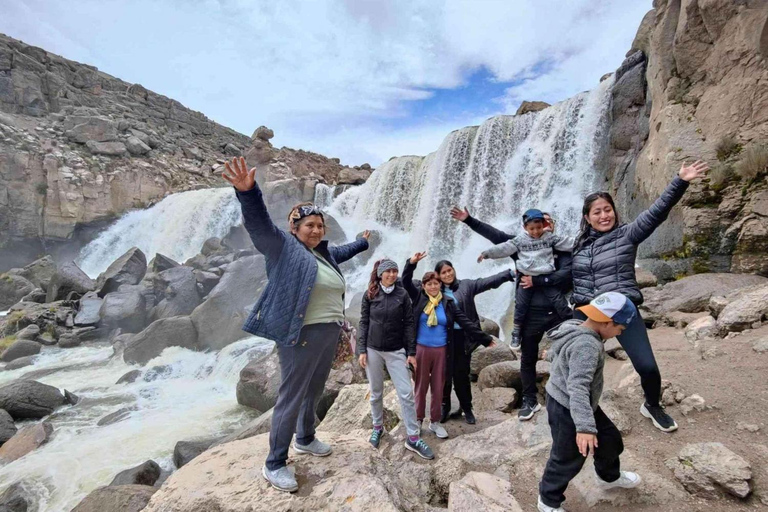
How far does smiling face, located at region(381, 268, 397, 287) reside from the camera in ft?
12.3

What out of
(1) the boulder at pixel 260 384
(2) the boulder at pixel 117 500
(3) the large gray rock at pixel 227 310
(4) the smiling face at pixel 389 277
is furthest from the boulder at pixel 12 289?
(4) the smiling face at pixel 389 277

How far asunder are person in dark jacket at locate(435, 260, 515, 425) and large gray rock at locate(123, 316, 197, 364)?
379 inches

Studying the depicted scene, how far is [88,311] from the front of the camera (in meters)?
14.1

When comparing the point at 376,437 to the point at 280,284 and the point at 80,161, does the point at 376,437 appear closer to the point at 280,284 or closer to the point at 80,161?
the point at 280,284

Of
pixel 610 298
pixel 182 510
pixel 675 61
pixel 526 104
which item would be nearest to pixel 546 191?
pixel 675 61

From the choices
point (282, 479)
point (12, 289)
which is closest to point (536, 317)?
point (282, 479)

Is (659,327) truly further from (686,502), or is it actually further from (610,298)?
(610,298)

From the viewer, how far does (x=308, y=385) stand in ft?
8.27

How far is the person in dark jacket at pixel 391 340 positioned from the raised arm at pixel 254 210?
1.48 metres

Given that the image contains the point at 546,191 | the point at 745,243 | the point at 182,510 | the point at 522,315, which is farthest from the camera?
the point at 546,191

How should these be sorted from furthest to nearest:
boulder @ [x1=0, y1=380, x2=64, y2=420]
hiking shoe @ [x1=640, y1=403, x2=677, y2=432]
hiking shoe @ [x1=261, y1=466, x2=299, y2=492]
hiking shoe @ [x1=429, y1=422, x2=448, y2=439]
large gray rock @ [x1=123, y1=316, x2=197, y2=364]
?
1. large gray rock @ [x1=123, y1=316, x2=197, y2=364]
2. boulder @ [x1=0, y1=380, x2=64, y2=420]
3. hiking shoe @ [x1=429, y1=422, x2=448, y2=439]
4. hiking shoe @ [x1=640, y1=403, x2=677, y2=432]
5. hiking shoe @ [x1=261, y1=466, x2=299, y2=492]

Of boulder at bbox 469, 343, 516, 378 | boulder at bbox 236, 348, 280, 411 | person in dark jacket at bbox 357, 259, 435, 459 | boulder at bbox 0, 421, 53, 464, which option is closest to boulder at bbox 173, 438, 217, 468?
boulder at bbox 236, 348, 280, 411

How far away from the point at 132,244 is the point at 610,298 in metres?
27.8

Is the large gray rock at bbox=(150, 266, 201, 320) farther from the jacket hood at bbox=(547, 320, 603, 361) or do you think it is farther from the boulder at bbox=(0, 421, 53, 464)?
the jacket hood at bbox=(547, 320, 603, 361)
